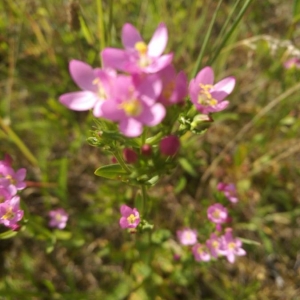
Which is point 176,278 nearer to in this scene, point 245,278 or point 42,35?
point 245,278

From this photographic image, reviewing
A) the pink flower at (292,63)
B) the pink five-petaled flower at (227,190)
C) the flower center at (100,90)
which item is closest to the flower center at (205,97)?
the flower center at (100,90)

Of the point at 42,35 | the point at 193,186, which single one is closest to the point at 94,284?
the point at 193,186

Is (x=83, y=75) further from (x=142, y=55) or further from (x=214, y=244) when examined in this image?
(x=214, y=244)

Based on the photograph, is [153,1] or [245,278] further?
[153,1]

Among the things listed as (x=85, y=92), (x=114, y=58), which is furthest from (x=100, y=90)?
(x=114, y=58)

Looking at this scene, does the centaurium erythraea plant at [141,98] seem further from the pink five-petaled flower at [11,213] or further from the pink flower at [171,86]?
the pink five-petaled flower at [11,213]

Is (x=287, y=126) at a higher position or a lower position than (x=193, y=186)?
higher
